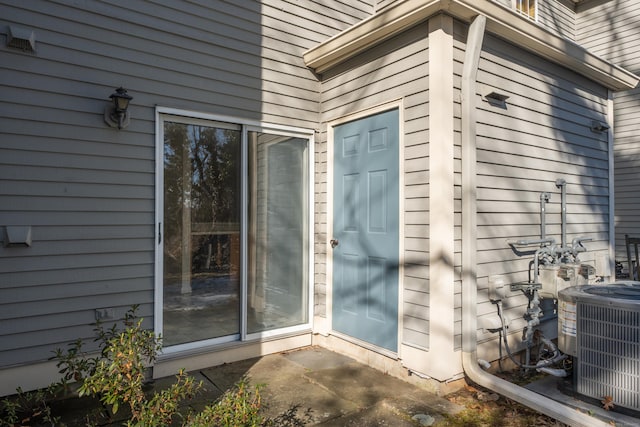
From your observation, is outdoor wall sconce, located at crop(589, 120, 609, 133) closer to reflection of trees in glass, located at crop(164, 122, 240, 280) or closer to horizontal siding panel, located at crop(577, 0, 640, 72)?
horizontal siding panel, located at crop(577, 0, 640, 72)

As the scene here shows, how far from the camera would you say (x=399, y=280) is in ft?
10.5

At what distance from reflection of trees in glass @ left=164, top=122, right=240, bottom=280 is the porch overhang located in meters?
1.17

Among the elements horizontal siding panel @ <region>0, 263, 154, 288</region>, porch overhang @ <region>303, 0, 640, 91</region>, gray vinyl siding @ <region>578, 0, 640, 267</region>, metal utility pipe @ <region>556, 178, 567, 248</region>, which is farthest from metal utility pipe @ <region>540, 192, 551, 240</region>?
gray vinyl siding @ <region>578, 0, 640, 267</region>

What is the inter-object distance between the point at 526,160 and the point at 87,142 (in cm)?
347

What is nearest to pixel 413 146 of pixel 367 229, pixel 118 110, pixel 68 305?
pixel 367 229

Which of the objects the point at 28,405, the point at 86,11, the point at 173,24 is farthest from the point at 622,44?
the point at 28,405

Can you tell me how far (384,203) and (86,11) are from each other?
2.64 metres

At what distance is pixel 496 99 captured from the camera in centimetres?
Answer: 330

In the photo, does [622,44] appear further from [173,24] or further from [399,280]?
[173,24]

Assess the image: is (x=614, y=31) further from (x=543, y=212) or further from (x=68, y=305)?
(x=68, y=305)

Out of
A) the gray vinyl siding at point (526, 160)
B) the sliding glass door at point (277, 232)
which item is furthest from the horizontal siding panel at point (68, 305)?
the gray vinyl siding at point (526, 160)

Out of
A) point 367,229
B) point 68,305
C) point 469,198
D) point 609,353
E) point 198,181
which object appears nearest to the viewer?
point 609,353

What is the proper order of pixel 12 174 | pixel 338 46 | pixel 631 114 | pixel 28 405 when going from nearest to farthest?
1. pixel 28 405
2. pixel 12 174
3. pixel 338 46
4. pixel 631 114

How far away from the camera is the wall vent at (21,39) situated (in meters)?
2.69
